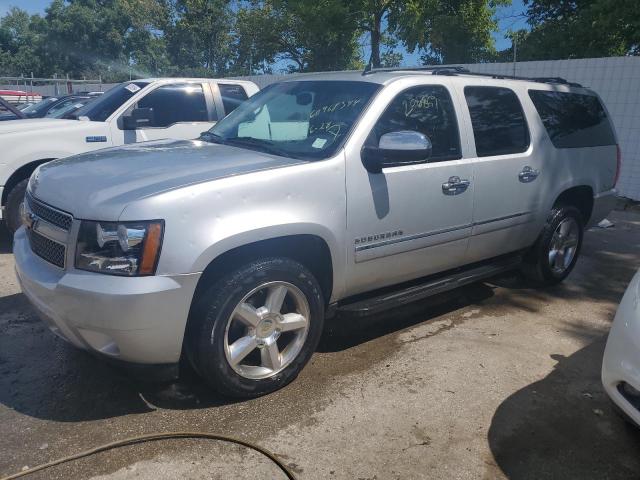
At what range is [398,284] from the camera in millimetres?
3879

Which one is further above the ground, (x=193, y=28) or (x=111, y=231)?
(x=193, y=28)

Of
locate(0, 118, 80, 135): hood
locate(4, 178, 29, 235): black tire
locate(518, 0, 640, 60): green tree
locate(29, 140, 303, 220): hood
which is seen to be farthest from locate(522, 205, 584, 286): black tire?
locate(518, 0, 640, 60): green tree

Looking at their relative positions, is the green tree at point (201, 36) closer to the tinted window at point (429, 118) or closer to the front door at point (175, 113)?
the front door at point (175, 113)

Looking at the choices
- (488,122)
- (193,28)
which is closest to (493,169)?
(488,122)

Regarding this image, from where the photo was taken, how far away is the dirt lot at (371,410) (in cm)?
263

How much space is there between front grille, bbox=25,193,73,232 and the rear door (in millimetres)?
2701

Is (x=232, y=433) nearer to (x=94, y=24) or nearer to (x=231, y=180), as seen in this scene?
(x=231, y=180)

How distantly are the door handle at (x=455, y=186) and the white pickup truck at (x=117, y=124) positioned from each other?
3897 millimetres

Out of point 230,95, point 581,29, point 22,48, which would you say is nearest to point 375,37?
point 581,29

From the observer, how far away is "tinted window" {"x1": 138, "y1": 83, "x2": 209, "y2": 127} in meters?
6.68

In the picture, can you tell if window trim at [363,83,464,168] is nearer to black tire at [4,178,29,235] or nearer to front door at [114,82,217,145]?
front door at [114,82,217,145]

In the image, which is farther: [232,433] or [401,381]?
[401,381]

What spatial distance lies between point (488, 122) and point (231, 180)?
228 centimetres

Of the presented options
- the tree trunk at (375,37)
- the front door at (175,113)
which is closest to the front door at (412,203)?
the front door at (175,113)
